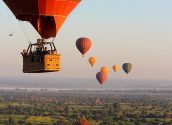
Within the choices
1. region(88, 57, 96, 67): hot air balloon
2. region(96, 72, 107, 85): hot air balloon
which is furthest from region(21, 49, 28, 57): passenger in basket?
region(96, 72, 107, 85): hot air balloon

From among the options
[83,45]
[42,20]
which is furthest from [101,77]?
[42,20]

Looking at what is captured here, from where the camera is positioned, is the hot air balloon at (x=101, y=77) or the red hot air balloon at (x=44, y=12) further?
the hot air balloon at (x=101, y=77)

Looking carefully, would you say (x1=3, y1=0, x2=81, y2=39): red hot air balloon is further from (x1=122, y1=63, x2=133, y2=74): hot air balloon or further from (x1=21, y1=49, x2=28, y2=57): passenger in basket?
(x1=122, y1=63, x2=133, y2=74): hot air balloon

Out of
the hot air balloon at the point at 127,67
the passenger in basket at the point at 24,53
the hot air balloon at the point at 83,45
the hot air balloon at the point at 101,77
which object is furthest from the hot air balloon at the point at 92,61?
the passenger in basket at the point at 24,53

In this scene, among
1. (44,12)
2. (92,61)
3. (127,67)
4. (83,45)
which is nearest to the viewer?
(44,12)

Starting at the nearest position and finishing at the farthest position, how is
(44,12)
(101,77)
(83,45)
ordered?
(44,12)
(83,45)
(101,77)

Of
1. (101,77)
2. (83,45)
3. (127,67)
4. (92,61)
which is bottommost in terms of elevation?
(101,77)

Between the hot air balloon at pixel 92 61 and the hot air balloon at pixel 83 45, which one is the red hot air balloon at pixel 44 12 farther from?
the hot air balloon at pixel 92 61

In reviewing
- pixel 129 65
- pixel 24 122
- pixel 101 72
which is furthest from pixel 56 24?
pixel 24 122

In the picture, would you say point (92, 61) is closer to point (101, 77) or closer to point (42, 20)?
point (101, 77)
